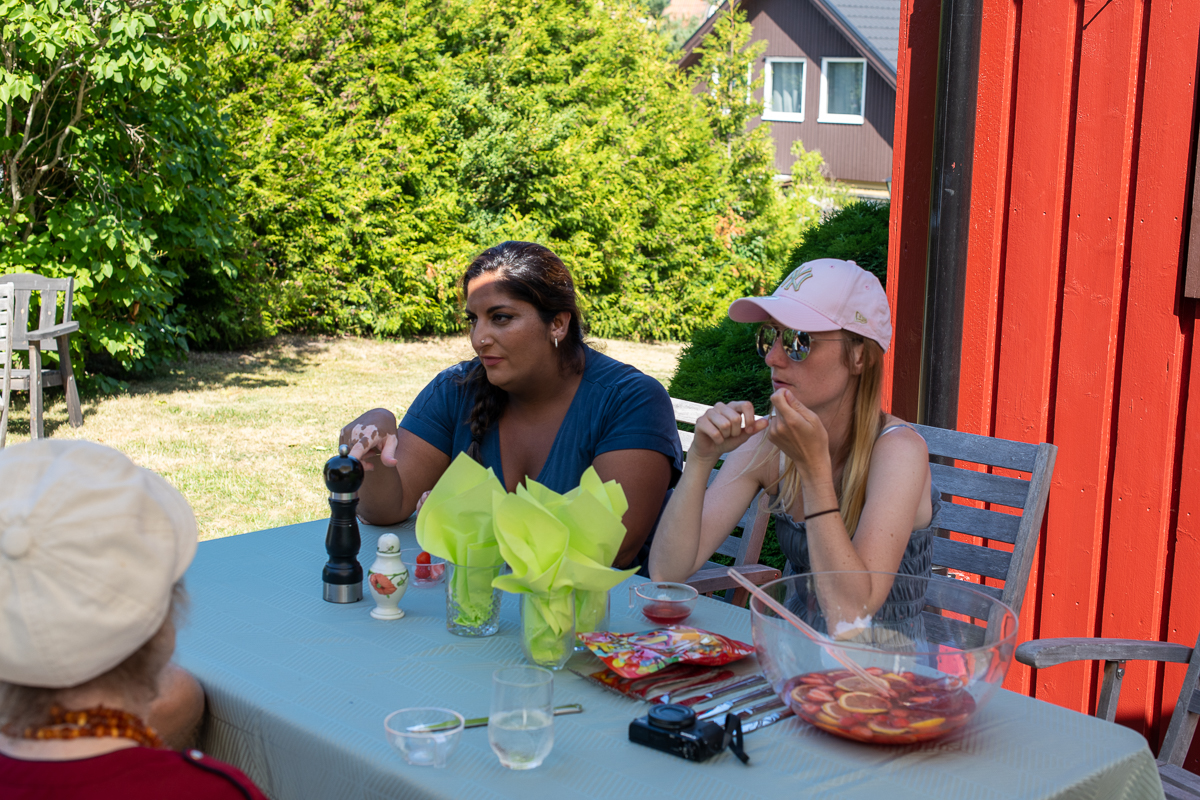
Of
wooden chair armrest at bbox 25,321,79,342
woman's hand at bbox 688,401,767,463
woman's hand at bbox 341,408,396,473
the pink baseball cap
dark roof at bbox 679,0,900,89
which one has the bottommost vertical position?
wooden chair armrest at bbox 25,321,79,342

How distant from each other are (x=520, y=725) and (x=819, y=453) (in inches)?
35.4

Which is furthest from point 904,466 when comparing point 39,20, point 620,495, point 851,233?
point 39,20

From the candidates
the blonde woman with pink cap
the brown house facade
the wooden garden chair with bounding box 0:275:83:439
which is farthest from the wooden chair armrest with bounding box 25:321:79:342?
the brown house facade

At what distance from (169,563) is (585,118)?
1142cm

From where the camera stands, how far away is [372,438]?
2.42m

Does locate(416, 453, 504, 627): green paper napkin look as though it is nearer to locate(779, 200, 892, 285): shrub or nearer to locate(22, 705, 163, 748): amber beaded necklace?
locate(22, 705, 163, 748): amber beaded necklace

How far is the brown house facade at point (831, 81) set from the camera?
19.5 m

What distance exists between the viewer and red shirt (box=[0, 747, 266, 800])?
1.03 metres

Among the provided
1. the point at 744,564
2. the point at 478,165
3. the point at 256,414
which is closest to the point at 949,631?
the point at 744,564

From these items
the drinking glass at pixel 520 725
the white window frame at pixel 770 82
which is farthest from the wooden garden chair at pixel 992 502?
the white window frame at pixel 770 82

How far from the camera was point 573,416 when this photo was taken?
2.72 meters

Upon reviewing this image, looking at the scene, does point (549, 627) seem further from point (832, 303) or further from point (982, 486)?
point (982, 486)

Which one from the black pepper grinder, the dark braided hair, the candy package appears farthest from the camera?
the dark braided hair

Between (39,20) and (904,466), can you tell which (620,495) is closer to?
(904,466)
